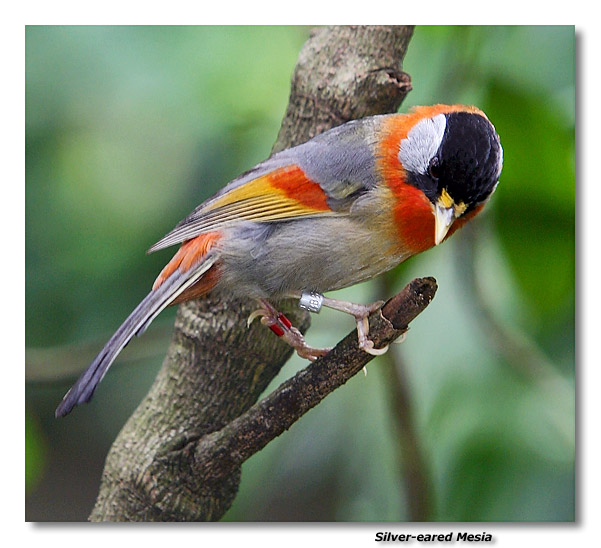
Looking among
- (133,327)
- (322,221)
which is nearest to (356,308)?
(322,221)

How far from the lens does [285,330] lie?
255 cm

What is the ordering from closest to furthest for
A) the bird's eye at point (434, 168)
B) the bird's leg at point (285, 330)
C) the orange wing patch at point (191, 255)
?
the bird's eye at point (434, 168)
the orange wing patch at point (191, 255)
the bird's leg at point (285, 330)

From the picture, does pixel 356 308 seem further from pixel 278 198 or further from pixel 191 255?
pixel 191 255

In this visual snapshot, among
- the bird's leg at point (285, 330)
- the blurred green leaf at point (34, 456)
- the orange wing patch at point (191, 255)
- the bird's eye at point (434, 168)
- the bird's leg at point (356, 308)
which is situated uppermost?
the bird's eye at point (434, 168)

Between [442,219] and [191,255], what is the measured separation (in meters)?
0.74

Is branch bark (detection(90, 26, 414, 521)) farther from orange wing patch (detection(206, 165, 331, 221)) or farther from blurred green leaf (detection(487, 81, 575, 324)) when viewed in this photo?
blurred green leaf (detection(487, 81, 575, 324))

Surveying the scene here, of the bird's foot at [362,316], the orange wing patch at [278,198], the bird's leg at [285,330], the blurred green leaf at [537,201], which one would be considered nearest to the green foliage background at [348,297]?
the blurred green leaf at [537,201]

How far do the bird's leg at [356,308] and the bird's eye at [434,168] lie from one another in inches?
15.2

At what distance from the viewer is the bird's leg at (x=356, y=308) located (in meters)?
2.11

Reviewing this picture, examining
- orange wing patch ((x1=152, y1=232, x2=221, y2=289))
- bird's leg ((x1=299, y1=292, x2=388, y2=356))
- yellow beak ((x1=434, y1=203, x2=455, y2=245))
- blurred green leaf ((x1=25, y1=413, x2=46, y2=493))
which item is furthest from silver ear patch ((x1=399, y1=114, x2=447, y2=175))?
blurred green leaf ((x1=25, y1=413, x2=46, y2=493))

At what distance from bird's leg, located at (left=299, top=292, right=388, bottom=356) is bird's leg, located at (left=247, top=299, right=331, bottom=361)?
Answer: 0.46 feet

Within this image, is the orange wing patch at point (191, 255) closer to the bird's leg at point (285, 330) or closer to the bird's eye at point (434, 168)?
the bird's leg at point (285, 330)

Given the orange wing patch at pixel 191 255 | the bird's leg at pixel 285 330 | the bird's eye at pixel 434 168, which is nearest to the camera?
the bird's eye at pixel 434 168
